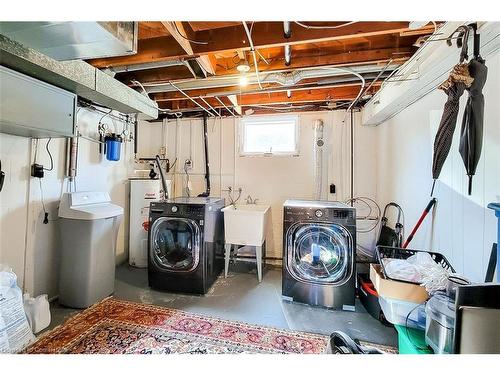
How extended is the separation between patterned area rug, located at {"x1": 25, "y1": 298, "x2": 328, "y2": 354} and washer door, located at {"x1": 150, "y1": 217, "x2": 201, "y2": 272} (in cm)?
53

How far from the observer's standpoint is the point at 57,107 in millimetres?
1801

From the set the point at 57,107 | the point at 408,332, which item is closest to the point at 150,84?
the point at 57,107

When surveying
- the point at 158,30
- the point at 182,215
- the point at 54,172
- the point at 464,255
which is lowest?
the point at 464,255

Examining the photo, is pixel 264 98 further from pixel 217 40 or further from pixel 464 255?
pixel 464 255

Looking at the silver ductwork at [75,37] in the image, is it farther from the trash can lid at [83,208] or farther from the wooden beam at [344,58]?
the trash can lid at [83,208]

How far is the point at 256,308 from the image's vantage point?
2285mm

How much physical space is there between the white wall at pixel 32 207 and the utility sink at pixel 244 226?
186 centimetres

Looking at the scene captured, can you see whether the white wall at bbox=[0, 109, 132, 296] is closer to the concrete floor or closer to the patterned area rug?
the concrete floor

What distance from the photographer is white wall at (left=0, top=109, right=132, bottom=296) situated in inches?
78.4

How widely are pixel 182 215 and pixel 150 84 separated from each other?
154cm

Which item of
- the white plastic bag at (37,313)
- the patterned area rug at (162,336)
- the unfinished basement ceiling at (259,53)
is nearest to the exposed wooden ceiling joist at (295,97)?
the unfinished basement ceiling at (259,53)

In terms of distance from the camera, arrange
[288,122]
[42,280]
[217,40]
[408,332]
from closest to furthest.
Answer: [408,332], [217,40], [42,280], [288,122]

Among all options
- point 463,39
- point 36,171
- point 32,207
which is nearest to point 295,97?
point 463,39

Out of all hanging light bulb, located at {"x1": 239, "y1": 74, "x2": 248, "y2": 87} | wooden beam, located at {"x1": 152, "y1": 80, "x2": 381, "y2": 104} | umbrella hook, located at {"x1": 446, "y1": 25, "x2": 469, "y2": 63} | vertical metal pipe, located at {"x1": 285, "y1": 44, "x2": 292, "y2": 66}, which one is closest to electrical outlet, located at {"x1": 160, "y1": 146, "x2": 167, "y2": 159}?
wooden beam, located at {"x1": 152, "y1": 80, "x2": 381, "y2": 104}
